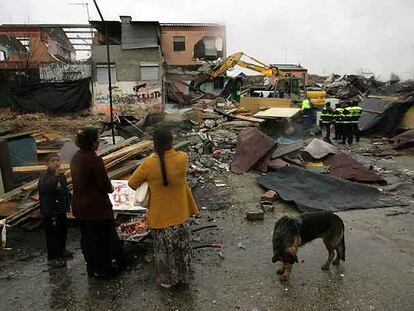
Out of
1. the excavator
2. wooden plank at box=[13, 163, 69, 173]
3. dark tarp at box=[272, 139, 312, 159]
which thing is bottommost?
wooden plank at box=[13, 163, 69, 173]

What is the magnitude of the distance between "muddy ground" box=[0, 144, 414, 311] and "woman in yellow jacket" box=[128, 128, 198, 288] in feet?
0.86

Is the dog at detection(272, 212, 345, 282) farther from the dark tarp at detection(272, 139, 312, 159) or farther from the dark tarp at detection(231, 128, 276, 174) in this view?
the dark tarp at detection(272, 139, 312, 159)

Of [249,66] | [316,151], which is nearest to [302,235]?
[316,151]

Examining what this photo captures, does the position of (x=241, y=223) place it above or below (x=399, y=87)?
below

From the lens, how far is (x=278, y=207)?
7168 mm

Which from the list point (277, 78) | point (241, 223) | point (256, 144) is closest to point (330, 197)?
point (241, 223)

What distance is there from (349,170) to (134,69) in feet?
66.6

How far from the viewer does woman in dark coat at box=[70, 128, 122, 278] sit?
13.7 ft

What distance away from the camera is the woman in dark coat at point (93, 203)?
4180 mm

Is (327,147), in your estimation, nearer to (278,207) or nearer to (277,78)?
(278,207)

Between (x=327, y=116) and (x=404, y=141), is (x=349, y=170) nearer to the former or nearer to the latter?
(x=404, y=141)

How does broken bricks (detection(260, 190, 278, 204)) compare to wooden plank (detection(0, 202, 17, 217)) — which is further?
broken bricks (detection(260, 190, 278, 204))

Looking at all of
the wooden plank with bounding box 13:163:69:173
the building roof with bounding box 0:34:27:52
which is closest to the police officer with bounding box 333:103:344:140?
the wooden plank with bounding box 13:163:69:173

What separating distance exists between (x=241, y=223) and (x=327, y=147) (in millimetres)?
4510
